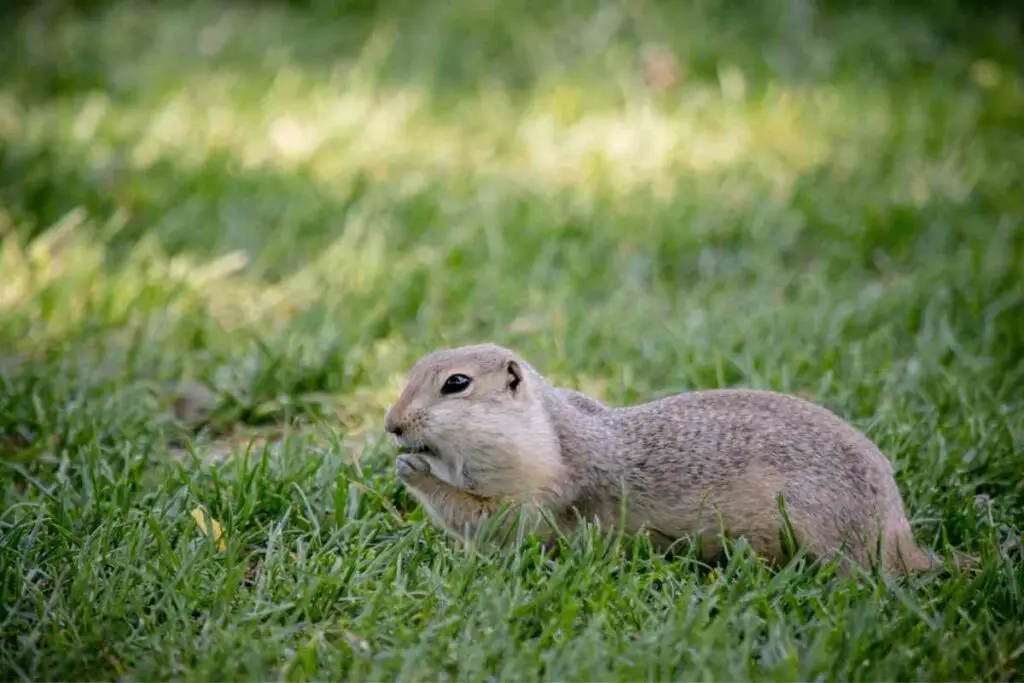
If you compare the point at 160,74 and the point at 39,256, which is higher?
the point at 160,74

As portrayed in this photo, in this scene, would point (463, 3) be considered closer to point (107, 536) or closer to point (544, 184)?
point (544, 184)

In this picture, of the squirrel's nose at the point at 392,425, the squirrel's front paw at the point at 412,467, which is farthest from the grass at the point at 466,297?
the squirrel's nose at the point at 392,425

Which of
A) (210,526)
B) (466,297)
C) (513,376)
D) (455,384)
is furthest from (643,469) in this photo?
(466,297)

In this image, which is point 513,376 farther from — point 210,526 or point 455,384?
point 210,526

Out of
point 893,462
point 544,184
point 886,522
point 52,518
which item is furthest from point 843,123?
point 52,518

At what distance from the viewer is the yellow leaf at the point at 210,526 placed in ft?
9.96

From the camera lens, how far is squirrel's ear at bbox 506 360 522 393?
3016 mm

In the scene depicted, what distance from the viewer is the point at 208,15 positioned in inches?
336

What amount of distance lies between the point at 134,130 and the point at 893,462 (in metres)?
4.38

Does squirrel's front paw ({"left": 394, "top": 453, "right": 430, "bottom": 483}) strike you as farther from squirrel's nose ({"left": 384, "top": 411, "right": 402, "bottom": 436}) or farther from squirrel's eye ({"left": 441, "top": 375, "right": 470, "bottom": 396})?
squirrel's eye ({"left": 441, "top": 375, "right": 470, "bottom": 396})

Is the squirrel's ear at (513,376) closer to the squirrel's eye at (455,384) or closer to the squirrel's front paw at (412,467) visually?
the squirrel's eye at (455,384)

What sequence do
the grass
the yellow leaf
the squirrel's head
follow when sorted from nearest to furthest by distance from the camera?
the grass < the squirrel's head < the yellow leaf

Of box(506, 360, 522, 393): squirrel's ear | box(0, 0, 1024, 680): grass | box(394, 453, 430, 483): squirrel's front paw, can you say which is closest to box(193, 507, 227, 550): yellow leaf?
box(0, 0, 1024, 680): grass

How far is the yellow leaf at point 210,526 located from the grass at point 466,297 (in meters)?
0.05
